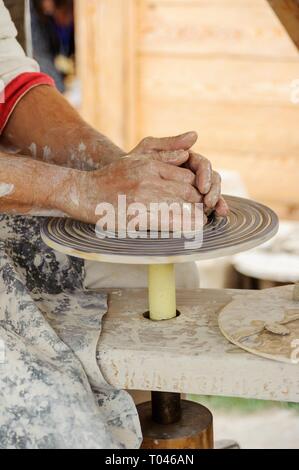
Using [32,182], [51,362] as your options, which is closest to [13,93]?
[32,182]

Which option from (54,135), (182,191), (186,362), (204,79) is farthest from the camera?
(204,79)

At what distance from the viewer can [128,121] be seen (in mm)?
3818

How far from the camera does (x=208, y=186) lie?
143 cm

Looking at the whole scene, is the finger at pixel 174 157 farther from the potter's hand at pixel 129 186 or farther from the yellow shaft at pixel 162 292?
the yellow shaft at pixel 162 292

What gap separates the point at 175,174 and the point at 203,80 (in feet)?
7.91

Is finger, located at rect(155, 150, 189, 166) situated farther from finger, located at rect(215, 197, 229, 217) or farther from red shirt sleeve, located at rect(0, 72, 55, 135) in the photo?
red shirt sleeve, located at rect(0, 72, 55, 135)

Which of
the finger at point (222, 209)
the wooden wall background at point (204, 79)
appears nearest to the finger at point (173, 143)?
the finger at point (222, 209)

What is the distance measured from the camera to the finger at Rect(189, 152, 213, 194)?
1425 millimetres

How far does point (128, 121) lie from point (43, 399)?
8.83 ft

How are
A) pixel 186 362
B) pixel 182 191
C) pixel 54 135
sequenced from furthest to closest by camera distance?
pixel 54 135, pixel 182 191, pixel 186 362

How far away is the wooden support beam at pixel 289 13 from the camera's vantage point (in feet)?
4.87

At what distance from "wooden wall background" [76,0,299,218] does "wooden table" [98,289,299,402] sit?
2386 millimetres

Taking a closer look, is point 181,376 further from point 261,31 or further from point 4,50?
point 261,31

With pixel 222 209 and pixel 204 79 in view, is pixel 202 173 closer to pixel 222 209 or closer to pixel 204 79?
pixel 222 209
